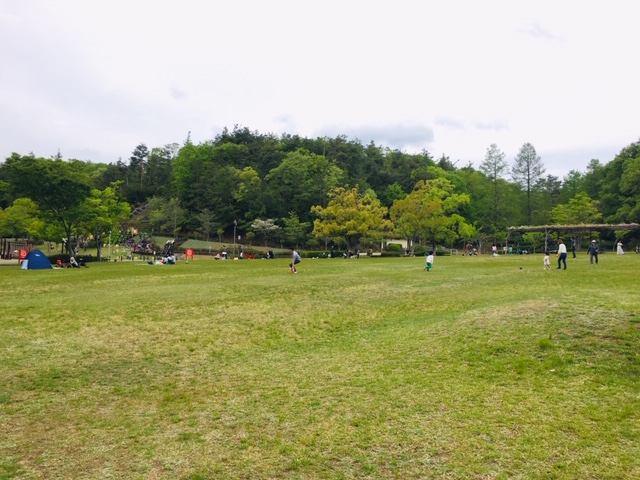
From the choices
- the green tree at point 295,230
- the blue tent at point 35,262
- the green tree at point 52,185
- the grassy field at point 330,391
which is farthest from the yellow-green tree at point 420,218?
the grassy field at point 330,391

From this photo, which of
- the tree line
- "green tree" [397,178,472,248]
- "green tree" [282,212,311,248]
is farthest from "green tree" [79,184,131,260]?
"green tree" [397,178,472,248]

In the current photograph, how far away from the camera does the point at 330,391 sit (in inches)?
255

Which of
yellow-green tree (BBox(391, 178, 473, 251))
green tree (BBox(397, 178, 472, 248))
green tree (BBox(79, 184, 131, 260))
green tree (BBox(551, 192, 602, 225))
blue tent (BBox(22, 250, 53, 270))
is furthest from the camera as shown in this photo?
green tree (BBox(551, 192, 602, 225))

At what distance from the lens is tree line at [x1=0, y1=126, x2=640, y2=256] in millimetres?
47219

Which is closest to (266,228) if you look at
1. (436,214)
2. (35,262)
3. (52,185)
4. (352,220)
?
(352,220)

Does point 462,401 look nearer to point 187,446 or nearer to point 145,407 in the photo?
point 187,446

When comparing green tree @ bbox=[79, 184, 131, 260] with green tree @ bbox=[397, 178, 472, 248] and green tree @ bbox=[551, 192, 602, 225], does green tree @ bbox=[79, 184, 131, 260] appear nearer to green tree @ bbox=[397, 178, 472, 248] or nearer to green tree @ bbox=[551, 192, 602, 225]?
green tree @ bbox=[397, 178, 472, 248]

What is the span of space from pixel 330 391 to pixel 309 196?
69.8m

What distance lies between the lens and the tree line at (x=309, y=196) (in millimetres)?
47219

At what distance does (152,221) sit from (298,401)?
269 ft

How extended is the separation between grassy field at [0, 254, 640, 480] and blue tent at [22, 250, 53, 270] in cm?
2371

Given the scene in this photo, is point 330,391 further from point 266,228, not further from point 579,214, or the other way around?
point 266,228

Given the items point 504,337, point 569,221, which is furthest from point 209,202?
point 504,337

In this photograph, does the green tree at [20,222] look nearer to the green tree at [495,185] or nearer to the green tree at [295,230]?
the green tree at [295,230]
